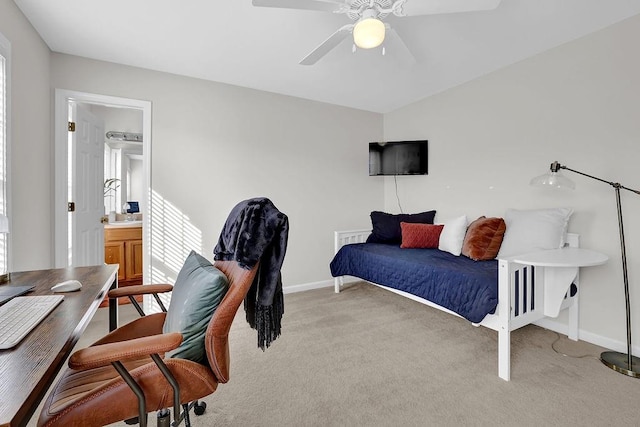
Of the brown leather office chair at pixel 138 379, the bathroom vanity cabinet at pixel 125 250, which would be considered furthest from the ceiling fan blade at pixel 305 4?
the bathroom vanity cabinet at pixel 125 250

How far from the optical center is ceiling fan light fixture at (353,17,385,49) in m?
1.67

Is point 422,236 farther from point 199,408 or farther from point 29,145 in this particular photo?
point 29,145

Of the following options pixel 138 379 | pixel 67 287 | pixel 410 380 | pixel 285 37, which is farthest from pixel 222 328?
pixel 285 37

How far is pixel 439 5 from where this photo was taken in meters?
1.63

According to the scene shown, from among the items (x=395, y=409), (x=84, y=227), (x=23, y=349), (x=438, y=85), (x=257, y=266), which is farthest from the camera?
(x=438, y=85)

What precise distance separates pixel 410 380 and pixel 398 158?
2.73 m

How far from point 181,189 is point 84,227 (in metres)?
0.97

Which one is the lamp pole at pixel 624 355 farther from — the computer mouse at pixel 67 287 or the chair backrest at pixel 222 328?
the computer mouse at pixel 67 287

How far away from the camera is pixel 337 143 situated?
13.5 feet

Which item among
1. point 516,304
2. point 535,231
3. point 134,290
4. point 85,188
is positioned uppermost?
point 85,188

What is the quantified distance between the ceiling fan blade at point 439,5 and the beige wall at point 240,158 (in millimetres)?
2186

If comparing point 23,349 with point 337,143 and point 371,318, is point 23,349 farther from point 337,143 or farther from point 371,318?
point 337,143

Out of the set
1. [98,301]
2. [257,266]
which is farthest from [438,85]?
[98,301]

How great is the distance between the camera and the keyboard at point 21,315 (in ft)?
3.01
